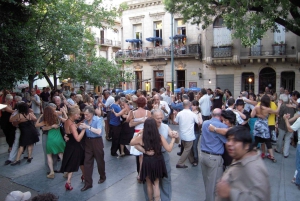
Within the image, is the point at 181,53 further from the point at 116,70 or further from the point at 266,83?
the point at 116,70

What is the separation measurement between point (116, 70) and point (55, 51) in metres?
5.06

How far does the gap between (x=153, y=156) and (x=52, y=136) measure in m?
3.10

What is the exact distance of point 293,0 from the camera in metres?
9.66

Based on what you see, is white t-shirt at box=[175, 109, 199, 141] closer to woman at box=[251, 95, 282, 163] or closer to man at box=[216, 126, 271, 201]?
woman at box=[251, 95, 282, 163]

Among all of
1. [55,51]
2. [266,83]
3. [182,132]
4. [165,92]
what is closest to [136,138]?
[182,132]

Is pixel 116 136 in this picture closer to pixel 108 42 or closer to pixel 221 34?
pixel 221 34

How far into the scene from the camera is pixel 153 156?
399 centimetres

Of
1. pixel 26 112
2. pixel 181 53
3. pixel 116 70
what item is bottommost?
pixel 26 112

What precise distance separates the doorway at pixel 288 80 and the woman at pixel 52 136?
1923 centimetres

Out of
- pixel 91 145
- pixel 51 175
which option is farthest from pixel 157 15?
pixel 91 145

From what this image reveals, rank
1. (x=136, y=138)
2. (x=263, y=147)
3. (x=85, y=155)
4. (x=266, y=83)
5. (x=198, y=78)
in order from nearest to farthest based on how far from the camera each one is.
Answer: (x=136, y=138) → (x=85, y=155) → (x=263, y=147) → (x=266, y=83) → (x=198, y=78)

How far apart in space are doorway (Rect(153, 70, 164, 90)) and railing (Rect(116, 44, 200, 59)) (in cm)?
186

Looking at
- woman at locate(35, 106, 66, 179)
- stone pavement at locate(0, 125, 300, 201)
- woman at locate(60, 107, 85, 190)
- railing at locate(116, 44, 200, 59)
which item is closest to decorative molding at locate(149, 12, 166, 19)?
railing at locate(116, 44, 200, 59)

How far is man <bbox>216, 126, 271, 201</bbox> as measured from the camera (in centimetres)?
224
